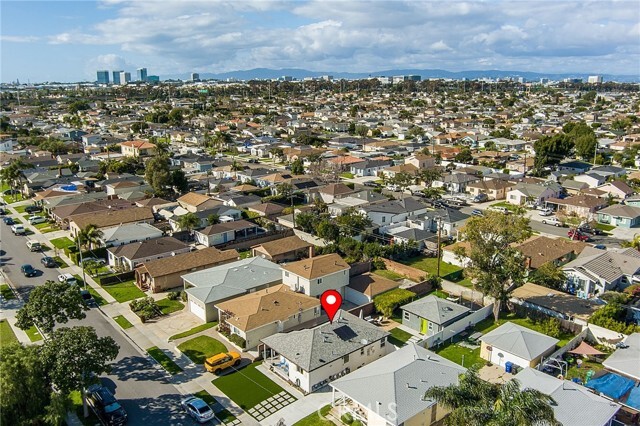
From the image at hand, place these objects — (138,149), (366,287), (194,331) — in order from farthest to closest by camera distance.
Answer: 1. (138,149)
2. (366,287)
3. (194,331)

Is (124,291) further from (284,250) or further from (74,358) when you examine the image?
(74,358)

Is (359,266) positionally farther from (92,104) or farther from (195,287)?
(92,104)

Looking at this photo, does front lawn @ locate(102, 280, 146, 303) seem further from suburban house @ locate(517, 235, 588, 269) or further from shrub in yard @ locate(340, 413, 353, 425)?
suburban house @ locate(517, 235, 588, 269)

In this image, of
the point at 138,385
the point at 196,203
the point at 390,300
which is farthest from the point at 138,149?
the point at 138,385

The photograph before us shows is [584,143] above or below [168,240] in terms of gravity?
above

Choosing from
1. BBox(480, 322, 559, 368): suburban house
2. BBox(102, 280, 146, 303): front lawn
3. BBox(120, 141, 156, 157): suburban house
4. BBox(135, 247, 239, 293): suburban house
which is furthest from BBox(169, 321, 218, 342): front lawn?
BBox(120, 141, 156, 157): suburban house

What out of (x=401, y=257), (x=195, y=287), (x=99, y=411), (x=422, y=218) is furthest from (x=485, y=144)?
(x=99, y=411)
